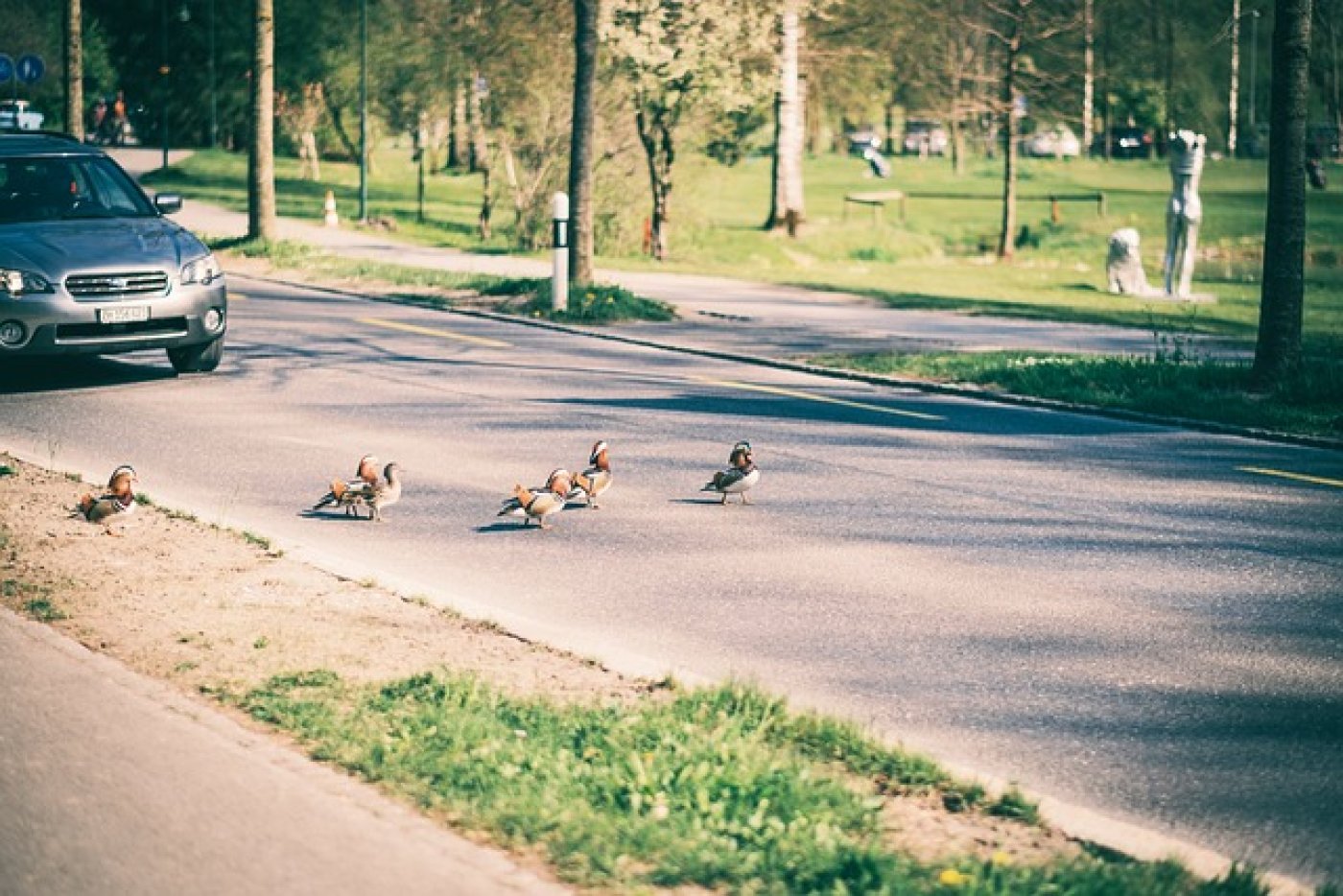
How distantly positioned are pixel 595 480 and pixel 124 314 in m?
6.12

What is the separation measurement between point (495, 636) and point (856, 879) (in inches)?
118

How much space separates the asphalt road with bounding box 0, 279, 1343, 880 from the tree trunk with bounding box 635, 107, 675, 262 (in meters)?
18.8

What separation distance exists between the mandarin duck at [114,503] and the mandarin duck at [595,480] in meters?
2.48

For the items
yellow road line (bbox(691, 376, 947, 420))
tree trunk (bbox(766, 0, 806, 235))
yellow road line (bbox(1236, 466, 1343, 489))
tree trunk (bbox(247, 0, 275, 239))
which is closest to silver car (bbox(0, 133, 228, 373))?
yellow road line (bbox(691, 376, 947, 420))

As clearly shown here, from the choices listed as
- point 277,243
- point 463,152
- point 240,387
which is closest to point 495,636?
point 240,387

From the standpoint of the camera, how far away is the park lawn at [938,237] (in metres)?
27.8

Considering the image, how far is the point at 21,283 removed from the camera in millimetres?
14594

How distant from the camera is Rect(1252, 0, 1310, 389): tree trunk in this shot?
15.1m

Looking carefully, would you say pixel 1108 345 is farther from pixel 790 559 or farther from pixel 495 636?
pixel 495 636

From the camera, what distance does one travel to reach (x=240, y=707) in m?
6.46

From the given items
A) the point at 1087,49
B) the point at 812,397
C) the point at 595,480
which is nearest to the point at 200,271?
the point at 812,397

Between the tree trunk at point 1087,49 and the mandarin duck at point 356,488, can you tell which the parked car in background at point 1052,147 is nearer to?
the tree trunk at point 1087,49

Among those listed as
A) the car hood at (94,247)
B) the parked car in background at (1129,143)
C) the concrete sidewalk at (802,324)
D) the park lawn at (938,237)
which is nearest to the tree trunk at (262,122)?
the concrete sidewalk at (802,324)

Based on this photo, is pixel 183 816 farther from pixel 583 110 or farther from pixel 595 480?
pixel 583 110
